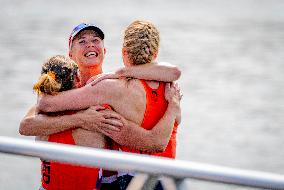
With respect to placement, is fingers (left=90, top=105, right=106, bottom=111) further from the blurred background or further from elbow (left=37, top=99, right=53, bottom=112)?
the blurred background

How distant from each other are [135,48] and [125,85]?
196mm

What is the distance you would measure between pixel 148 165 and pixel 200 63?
39.0 meters

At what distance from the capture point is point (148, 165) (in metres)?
2.14

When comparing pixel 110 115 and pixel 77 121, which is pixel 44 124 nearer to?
pixel 77 121

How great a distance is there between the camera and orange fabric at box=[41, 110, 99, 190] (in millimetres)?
3229

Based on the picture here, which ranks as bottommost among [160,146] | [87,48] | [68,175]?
[68,175]

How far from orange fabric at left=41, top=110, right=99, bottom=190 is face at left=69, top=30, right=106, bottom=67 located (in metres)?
0.78

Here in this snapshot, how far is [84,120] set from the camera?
3254 mm

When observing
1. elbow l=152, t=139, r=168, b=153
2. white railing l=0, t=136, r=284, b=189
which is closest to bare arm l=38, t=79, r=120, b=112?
elbow l=152, t=139, r=168, b=153

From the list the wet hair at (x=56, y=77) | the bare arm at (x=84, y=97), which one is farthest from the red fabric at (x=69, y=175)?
the wet hair at (x=56, y=77)

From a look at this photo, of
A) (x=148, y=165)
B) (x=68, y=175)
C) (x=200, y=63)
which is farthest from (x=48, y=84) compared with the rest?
Answer: (x=200, y=63)

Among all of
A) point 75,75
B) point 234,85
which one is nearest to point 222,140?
point 234,85

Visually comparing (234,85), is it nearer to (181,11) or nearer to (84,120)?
(84,120)

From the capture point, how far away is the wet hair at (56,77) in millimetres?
3309
